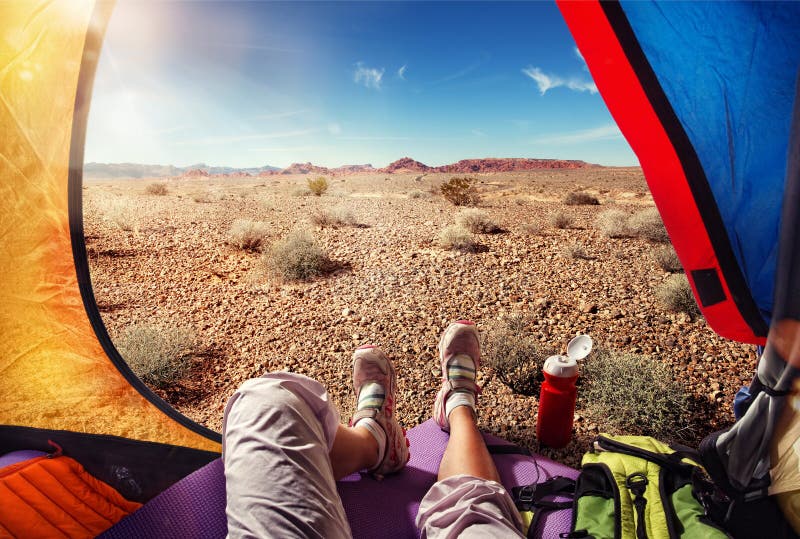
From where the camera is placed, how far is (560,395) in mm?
1870

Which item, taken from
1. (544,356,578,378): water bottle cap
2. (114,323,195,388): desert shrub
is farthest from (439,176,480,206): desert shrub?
(544,356,578,378): water bottle cap

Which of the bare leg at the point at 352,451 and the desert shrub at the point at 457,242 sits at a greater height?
the desert shrub at the point at 457,242

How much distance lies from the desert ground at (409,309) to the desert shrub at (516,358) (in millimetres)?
60

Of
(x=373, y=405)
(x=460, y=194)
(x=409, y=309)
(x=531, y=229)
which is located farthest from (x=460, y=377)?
(x=460, y=194)

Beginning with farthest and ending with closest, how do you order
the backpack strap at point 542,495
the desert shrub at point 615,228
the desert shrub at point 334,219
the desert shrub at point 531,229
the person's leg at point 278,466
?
the desert shrub at point 334,219
the desert shrub at point 531,229
the desert shrub at point 615,228
the backpack strap at point 542,495
the person's leg at point 278,466

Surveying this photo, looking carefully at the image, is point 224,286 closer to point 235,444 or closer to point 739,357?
point 235,444

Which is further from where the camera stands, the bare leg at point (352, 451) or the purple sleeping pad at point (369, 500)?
the bare leg at point (352, 451)

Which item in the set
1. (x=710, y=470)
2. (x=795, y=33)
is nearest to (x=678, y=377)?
(x=710, y=470)

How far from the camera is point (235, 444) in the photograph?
3.89 feet

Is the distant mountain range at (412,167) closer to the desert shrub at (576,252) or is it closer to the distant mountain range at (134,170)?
the distant mountain range at (134,170)

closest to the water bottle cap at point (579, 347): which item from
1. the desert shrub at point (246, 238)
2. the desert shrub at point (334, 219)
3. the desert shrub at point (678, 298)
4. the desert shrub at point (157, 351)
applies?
the desert shrub at point (678, 298)

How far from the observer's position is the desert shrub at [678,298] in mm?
3318

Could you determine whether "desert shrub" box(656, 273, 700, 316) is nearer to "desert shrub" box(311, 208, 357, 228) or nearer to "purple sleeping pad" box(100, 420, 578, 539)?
"purple sleeping pad" box(100, 420, 578, 539)

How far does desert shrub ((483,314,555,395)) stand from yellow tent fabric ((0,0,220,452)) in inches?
79.7
